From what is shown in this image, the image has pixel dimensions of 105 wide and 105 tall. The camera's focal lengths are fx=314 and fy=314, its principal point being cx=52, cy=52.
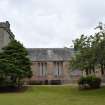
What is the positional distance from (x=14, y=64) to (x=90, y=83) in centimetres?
1024

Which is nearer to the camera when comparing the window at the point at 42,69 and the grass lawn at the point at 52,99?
the grass lawn at the point at 52,99

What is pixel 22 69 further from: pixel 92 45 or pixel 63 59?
pixel 63 59

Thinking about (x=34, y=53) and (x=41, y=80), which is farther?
(x=34, y=53)

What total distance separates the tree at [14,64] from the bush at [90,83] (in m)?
7.39

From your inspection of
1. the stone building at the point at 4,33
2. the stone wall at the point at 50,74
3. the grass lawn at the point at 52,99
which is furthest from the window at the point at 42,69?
the grass lawn at the point at 52,99

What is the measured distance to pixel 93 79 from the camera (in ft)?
132

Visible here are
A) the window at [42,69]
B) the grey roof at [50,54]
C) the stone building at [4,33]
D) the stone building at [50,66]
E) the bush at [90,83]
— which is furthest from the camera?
the grey roof at [50,54]

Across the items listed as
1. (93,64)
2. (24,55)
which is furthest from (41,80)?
(93,64)

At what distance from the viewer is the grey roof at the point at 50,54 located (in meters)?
59.2

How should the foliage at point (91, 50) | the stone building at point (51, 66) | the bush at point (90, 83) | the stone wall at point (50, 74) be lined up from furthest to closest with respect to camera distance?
the stone building at point (51, 66)
the stone wall at point (50, 74)
the bush at point (90, 83)
the foliage at point (91, 50)

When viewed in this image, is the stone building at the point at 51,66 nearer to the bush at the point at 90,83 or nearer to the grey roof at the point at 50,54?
the grey roof at the point at 50,54

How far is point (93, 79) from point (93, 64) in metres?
6.45

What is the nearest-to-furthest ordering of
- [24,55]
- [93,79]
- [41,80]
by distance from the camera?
[93,79] < [24,55] < [41,80]

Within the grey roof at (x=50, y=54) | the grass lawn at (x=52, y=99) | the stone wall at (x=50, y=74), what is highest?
the grey roof at (x=50, y=54)
